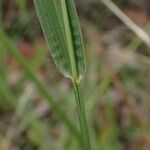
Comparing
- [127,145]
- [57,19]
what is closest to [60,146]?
[127,145]

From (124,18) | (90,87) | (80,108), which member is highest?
(80,108)

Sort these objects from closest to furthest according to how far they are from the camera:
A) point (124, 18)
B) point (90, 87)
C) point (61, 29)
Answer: point (61, 29) < point (124, 18) < point (90, 87)

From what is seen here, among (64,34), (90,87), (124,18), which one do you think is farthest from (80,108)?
(90,87)

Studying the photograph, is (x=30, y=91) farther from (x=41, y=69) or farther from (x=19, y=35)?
(x=19, y=35)

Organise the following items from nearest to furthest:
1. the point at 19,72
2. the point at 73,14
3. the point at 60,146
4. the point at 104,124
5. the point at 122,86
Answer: the point at 73,14
the point at 60,146
the point at 104,124
the point at 122,86
the point at 19,72

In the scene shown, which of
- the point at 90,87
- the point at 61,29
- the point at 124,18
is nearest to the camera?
the point at 61,29

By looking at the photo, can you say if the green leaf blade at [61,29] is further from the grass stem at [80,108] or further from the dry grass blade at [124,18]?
the dry grass blade at [124,18]

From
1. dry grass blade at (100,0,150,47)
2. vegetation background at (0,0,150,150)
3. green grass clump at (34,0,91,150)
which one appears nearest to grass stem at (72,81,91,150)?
green grass clump at (34,0,91,150)

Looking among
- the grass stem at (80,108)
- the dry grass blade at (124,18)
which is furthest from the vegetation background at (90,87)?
the grass stem at (80,108)

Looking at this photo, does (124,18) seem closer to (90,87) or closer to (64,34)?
(64,34)

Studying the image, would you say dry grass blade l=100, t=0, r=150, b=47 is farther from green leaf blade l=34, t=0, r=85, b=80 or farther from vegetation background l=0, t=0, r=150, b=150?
green leaf blade l=34, t=0, r=85, b=80
